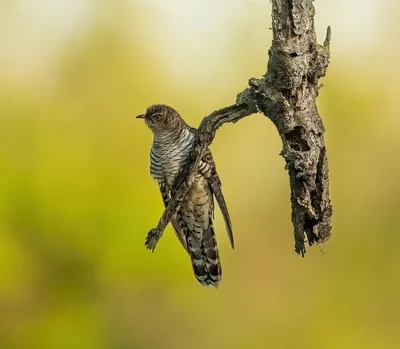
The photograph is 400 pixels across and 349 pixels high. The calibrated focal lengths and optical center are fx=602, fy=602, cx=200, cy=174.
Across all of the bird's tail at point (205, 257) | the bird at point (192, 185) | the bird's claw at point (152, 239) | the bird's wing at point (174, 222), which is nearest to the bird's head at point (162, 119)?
the bird at point (192, 185)

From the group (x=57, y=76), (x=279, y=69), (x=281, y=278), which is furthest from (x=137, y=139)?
(x=279, y=69)

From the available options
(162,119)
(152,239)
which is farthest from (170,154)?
(152,239)

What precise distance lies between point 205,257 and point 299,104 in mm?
944

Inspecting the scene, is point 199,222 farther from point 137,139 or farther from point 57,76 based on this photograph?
point 57,76

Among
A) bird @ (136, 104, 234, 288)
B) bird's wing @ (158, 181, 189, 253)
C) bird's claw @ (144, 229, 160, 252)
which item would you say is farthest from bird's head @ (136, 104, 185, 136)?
bird's claw @ (144, 229, 160, 252)

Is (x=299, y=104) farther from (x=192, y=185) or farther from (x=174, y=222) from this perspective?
(x=174, y=222)

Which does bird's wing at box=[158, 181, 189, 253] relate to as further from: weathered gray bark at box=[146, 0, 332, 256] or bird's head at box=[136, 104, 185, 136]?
weathered gray bark at box=[146, 0, 332, 256]

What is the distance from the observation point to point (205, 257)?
89.2 inches

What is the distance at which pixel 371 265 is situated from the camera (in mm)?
3979

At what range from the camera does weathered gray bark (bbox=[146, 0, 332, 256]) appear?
1423mm

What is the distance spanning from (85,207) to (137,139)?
0.62 metres

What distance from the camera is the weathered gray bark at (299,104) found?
56.0 inches

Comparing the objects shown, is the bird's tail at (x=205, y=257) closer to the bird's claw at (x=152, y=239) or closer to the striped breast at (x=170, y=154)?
the striped breast at (x=170, y=154)

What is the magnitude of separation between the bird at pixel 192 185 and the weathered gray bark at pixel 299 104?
0.45 meters
